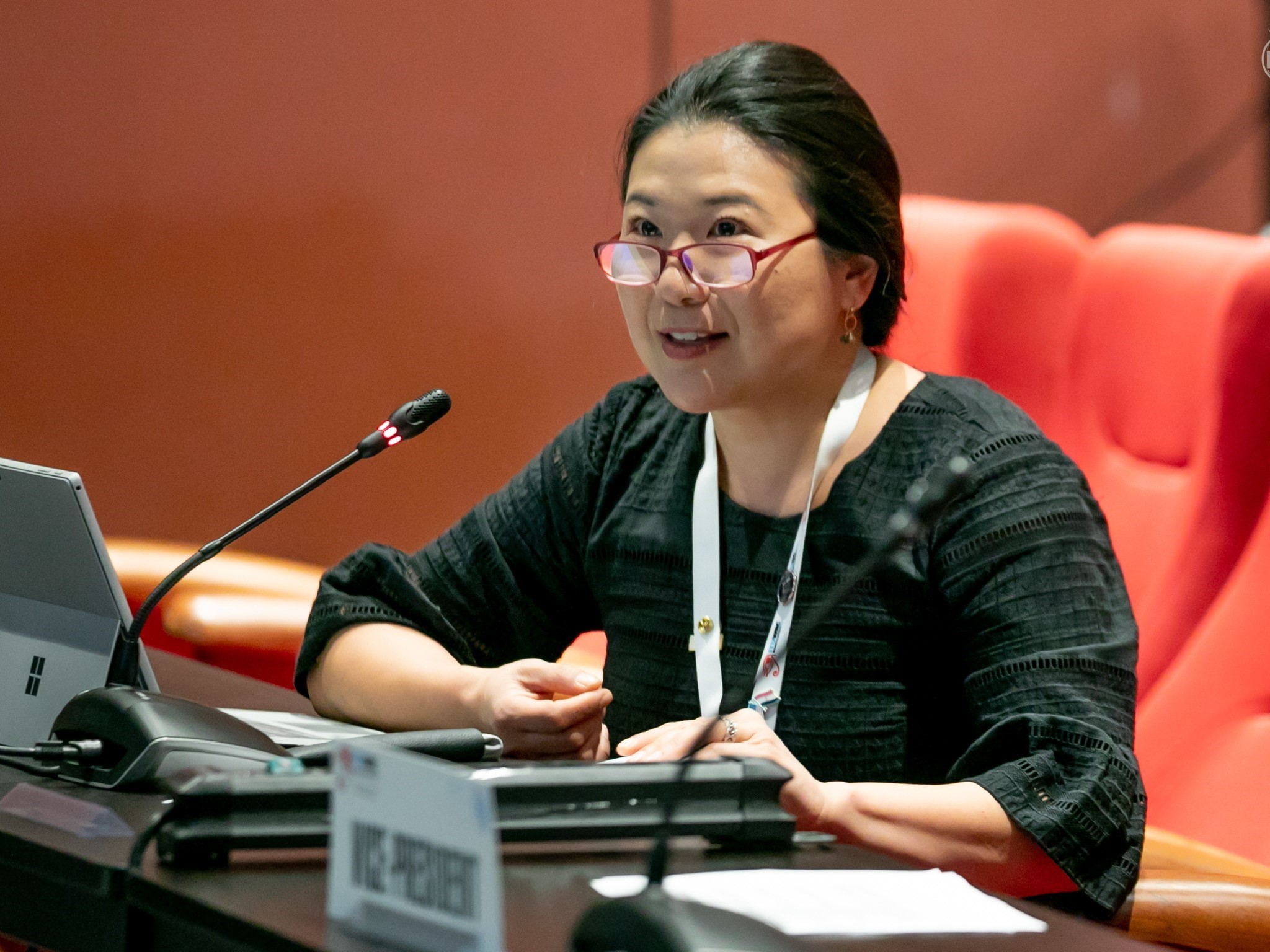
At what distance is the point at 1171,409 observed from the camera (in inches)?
77.4

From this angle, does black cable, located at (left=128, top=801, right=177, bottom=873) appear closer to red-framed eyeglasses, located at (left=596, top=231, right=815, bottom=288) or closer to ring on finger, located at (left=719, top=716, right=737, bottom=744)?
ring on finger, located at (left=719, top=716, right=737, bottom=744)

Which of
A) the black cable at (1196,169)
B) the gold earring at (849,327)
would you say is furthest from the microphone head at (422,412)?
the black cable at (1196,169)

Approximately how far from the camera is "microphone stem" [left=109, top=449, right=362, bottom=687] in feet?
3.89

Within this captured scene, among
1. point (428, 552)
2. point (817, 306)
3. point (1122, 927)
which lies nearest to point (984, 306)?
point (817, 306)

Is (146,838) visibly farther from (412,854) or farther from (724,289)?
(724,289)

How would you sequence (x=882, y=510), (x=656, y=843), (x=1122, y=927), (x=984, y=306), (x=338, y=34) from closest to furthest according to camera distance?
1. (x=656, y=843)
2. (x=1122, y=927)
3. (x=882, y=510)
4. (x=984, y=306)
5. (x=338, y=34)

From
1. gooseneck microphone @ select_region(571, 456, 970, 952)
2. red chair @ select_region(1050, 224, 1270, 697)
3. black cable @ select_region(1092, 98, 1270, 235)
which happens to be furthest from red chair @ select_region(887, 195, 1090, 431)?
gooseneck microphone @ select_region(571, 456, 970, 952)

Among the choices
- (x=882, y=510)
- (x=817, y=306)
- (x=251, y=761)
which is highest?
(x=817, y=306)

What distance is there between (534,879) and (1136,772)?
0.61m

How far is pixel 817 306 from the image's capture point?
1472 mm

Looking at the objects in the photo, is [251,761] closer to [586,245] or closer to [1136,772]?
[1136,772]

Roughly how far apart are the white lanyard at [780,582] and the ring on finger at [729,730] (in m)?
0.21

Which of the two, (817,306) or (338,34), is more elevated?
(338,34)

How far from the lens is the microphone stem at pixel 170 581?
118cm
